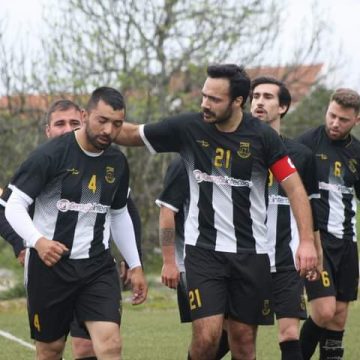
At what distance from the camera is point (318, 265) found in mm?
7875

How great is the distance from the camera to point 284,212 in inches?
340

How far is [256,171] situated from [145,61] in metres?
20.0

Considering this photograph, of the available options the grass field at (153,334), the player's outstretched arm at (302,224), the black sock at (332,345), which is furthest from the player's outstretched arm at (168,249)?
the grass field at (153,334)

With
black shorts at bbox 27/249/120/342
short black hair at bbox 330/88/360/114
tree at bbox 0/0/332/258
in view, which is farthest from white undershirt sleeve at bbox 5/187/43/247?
tree at bbox 0/0/332/258

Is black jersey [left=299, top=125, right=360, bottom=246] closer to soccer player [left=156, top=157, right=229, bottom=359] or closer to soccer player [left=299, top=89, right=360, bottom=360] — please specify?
soccer player [left=299, top=89, right=360, bottom=360]

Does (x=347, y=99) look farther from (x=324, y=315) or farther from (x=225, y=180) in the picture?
(x=225, y=180)

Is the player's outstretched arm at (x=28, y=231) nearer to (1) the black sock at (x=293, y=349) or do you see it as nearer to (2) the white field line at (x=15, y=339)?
(1) the black sock at (x=293, y=349)

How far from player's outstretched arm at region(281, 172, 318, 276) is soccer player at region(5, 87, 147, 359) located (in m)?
1.16

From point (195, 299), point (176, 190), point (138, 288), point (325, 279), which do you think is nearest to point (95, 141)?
point (138, 288)

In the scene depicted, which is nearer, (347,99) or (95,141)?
(95,141)

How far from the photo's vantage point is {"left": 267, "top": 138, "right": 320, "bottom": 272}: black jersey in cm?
853

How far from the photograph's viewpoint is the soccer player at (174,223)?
26.5ft

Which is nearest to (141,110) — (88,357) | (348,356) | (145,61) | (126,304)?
(145,61)

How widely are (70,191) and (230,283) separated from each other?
124 centimetres
